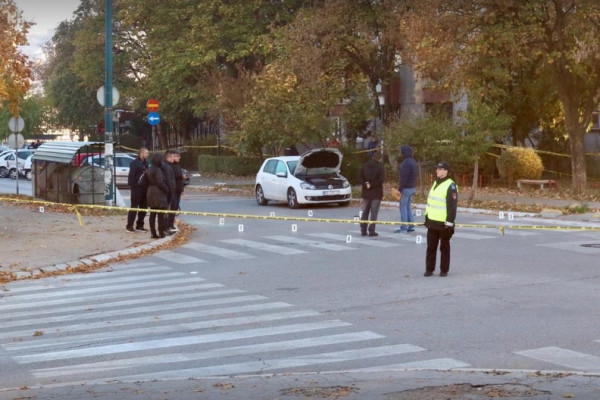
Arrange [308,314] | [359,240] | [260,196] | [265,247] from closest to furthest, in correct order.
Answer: [308,314] → [265,247] → [359,240] → [260,196]

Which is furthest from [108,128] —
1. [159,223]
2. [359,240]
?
[359,240]

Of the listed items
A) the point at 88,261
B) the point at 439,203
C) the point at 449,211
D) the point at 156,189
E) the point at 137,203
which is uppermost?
the point at 156,189

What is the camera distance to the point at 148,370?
9.84 metres

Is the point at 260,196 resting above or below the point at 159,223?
above

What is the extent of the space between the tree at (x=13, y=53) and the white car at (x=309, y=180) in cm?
818

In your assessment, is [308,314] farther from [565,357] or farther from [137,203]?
[137,203]

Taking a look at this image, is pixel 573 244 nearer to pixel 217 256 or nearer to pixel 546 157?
pixel 217 256

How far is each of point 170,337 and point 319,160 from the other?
21.7m

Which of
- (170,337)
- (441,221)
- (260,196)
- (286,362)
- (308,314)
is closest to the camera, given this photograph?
(286,362)

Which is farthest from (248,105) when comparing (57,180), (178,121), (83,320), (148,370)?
(148,370)

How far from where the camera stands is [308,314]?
42.3 feet

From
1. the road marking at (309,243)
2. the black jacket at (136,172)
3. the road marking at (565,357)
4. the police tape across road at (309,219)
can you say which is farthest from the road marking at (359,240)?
the road marking at (565,357)

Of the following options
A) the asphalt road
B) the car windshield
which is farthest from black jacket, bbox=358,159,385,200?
the car windshield

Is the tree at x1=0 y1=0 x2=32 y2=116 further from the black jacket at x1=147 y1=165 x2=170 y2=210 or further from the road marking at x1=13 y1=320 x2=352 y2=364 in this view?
the road marking at x1=13 y1=320 x2=352 y2=364
